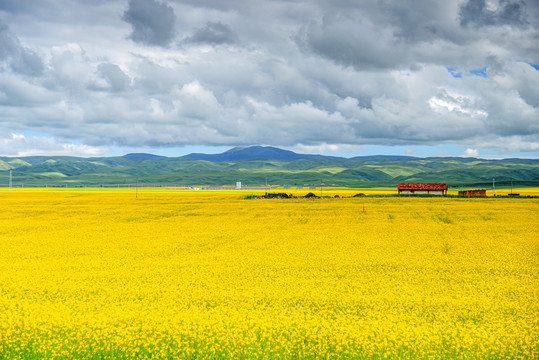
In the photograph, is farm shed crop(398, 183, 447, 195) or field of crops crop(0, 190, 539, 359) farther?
farm shed crop(398, 183, 447, 195)

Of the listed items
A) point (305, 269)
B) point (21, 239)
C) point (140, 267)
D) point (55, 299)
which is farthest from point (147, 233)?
point (55, 299)

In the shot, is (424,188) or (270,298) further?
(424,188)

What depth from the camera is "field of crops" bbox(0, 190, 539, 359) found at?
11.8 m

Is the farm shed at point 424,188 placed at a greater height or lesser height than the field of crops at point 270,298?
greater

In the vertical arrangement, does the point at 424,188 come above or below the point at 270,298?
above

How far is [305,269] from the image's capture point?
73.9 feet

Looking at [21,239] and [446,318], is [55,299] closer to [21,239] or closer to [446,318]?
[446,318]

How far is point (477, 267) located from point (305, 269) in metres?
8.79

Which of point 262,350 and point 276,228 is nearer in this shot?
point 262,350

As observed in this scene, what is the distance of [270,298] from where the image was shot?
16.4 m

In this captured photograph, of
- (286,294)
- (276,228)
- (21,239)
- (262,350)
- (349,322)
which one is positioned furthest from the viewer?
(276,228)

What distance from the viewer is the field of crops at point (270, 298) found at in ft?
38.6

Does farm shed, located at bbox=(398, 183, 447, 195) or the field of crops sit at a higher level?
farm shed, located at bbox=(398, 183, 447, 195)

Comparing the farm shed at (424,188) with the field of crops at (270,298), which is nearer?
the field of crops at (270,298)
